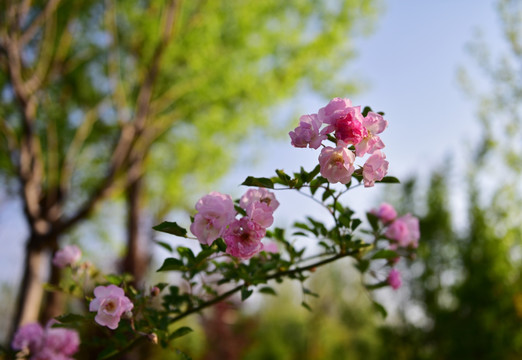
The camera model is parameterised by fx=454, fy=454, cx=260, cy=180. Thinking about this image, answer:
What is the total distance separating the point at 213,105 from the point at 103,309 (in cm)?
672

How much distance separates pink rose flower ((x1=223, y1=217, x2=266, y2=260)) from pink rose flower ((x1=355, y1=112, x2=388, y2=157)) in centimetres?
30

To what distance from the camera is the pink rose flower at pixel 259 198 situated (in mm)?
1106

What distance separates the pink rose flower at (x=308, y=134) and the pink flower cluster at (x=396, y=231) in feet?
1.80

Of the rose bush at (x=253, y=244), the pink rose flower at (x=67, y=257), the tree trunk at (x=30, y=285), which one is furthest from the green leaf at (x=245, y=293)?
the tree trunk at (x=30, y=285)

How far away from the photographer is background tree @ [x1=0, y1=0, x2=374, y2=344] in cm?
564

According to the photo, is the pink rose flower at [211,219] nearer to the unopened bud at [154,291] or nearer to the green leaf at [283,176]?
the green leaf at [283,176]

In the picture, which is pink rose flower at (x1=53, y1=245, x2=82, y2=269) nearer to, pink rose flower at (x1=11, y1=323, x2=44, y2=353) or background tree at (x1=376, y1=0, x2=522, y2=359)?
pink rose flower at (x1=11, y1=323, x2=44, y2=353)

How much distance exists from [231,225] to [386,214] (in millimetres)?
670

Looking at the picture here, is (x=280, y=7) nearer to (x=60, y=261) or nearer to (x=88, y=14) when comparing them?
(x=88, y=14)

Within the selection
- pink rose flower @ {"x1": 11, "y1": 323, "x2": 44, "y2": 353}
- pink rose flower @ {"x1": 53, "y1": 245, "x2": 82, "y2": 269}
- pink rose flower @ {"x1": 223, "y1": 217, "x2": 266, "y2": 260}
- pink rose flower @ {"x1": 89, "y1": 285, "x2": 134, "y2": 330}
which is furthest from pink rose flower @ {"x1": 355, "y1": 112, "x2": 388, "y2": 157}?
pink rose flower @ {"x1": 11, "y1": 323, "x2": 44, "y2": 353}

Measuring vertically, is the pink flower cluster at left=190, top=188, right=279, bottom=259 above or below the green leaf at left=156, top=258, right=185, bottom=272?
above

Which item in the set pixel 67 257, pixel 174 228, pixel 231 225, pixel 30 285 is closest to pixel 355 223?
pixel 231 225

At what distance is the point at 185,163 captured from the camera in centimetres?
959

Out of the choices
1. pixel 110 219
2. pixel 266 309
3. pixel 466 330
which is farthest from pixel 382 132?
pixel 266 309
